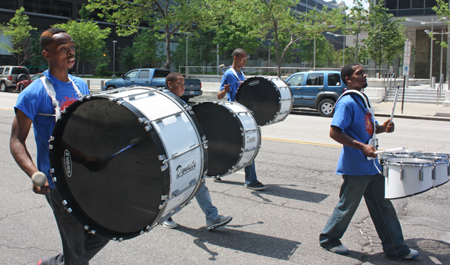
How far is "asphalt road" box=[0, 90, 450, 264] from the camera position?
166 inches

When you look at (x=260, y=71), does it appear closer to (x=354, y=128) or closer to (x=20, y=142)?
(x=354, y=128)

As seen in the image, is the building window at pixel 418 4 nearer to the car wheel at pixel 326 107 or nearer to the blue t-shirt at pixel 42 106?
the car wheel at pixel 326 107

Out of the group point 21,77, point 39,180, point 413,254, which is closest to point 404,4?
point 21,77

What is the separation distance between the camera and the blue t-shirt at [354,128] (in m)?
3.96

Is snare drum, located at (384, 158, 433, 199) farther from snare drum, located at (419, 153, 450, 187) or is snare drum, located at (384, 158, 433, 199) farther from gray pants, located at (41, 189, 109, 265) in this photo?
gray pants, located at (41, 189, 109, 265)

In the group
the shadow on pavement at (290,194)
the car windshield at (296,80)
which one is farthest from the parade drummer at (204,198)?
the car windshield at (296,80)

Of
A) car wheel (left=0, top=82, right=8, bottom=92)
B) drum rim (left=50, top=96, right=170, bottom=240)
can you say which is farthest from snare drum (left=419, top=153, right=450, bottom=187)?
car wheel (left=0, top=82, right=8, bottom=92)

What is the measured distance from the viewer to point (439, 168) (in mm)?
3682

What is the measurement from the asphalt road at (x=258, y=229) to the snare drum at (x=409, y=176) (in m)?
0.87

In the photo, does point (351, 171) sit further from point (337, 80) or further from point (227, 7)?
point (227, 7)

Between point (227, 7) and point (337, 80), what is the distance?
17.4 metres

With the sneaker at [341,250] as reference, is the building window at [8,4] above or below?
above

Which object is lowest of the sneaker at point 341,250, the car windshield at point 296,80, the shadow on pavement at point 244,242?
the shadow on pavement at point 244,242

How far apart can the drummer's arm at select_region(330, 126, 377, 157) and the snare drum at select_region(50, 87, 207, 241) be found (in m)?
1.59
